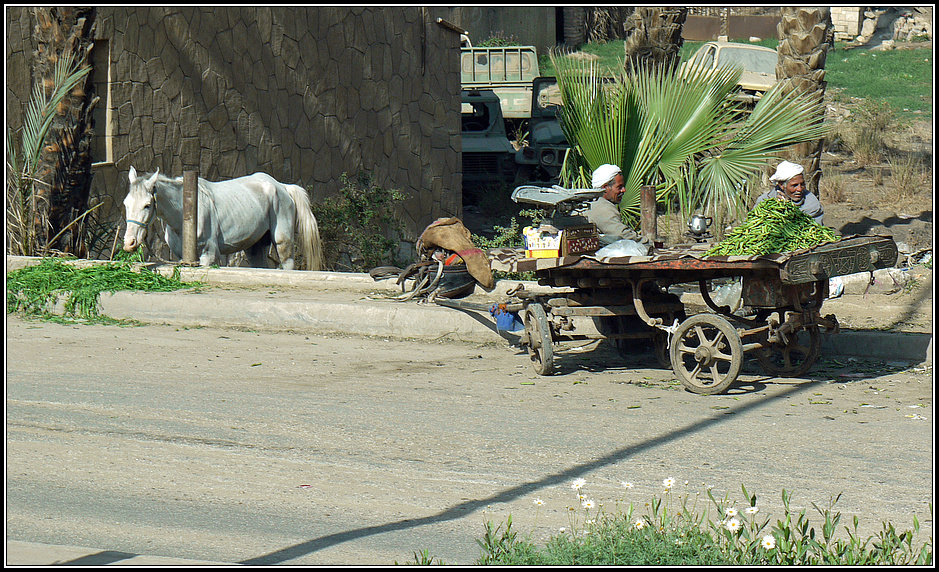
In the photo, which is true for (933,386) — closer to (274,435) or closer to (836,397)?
(836,397)

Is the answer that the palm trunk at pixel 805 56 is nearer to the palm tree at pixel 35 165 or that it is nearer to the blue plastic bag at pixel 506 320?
the blue plastic bag at pixel 506 320

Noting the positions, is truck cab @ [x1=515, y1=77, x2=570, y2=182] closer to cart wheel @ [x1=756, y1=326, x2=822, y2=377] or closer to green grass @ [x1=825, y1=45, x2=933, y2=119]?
green grass @ [x1=825, y1=45, x2=933, y2=119]

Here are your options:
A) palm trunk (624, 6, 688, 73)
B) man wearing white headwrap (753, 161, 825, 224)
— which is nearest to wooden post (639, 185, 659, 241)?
man wearing white headwrap (753, 161, 825, 224)

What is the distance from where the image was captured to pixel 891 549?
3959 mm

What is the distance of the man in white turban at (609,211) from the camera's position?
8.50 metres

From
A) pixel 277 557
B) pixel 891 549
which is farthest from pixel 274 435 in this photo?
pixel 891 549

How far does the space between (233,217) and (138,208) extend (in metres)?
1.55

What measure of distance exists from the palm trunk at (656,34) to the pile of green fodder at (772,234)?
10.2 meters

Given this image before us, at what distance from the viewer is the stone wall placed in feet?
43.3

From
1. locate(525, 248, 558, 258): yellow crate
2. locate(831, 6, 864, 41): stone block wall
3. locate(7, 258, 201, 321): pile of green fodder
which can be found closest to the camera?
locate(525, 248, 558, 258): yellow crate

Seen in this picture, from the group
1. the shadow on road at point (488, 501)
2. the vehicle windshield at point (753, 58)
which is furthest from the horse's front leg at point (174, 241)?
the vehicle windshield at point (753, 58)

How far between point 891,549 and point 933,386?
145 inches

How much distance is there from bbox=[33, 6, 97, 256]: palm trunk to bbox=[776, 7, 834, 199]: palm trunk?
8.41 m

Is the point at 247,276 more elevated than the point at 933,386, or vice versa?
the point at 247,276
